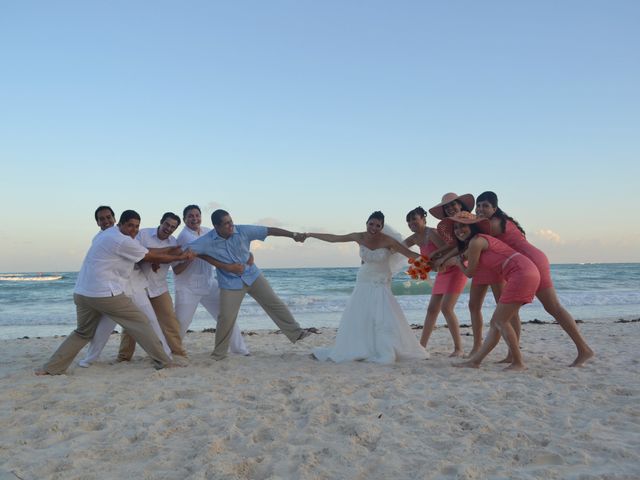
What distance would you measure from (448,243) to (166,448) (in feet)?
→ 12.9

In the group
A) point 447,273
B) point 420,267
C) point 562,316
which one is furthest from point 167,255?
point 562,316

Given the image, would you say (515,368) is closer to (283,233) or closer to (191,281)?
(283,233)

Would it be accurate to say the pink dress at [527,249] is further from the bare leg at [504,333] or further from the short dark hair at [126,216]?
the short dark hair at [126,216]

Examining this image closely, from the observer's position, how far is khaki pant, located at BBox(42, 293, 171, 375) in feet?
18.4

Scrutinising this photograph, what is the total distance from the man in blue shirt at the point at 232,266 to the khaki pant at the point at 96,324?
36.2 inches

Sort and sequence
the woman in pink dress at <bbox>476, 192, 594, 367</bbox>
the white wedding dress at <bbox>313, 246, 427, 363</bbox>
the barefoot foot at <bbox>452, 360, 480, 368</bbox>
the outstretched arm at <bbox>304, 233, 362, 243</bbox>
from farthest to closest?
1. the outstretched arm at <bbox>304, 233, 362, 243</bbox>
2. the white wedding dress at <bbox>313, 246, 427, 363</bbox>
3. the barefoot foot at <bbox>452, 360, 480, 368</bbox>
4. the woman in pink dress at <bbox>476, 192, 594, 367</bbox>

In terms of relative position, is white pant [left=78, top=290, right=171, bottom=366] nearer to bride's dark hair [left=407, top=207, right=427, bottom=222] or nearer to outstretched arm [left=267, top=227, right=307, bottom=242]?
outstretched arm [left=267, top=227, right=307, bottom=242]

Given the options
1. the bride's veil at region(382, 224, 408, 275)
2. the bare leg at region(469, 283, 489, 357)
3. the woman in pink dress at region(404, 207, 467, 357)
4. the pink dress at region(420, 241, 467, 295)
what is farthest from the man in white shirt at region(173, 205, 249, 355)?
the bare leg at region(469, 283, 489, 357)

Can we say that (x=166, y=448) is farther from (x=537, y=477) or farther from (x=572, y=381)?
(x=572, y=381)

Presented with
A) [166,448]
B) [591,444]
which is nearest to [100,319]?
[166,448]

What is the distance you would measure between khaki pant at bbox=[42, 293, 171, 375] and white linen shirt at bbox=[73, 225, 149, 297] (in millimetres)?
87

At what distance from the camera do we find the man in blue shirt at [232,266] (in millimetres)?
6398

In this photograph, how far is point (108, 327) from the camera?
235 inches

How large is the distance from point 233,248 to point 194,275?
701mm
